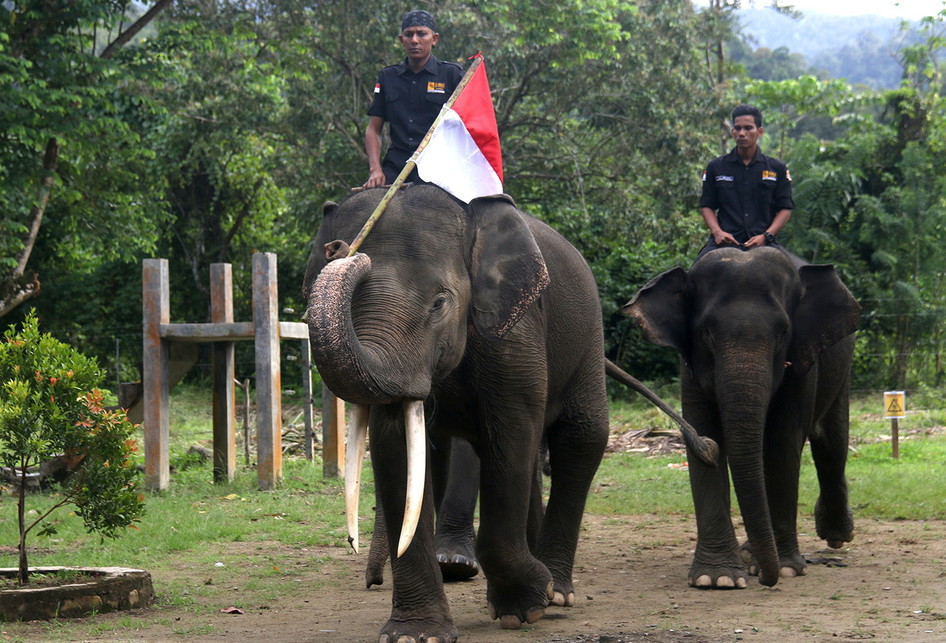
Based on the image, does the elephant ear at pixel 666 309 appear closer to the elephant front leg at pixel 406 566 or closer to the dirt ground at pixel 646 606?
the dirt ground at pixel 646 606

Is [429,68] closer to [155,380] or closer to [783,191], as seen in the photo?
[783,191]

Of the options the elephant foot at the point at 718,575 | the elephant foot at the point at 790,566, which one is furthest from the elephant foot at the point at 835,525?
the elephant foot at the point at 718,575

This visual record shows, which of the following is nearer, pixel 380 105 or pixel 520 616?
pixel 520 616

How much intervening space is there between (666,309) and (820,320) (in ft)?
2.97

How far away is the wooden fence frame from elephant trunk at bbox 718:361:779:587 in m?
5.25

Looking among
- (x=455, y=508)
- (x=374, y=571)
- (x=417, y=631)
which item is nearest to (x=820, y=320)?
(x=455, y=508)

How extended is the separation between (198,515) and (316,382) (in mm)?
11632

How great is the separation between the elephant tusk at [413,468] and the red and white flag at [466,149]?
117cm

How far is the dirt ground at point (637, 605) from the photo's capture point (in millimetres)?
5293

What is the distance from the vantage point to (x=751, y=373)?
6.79 m

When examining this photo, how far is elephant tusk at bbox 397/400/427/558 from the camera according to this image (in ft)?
15.1

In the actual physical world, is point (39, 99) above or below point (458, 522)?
above

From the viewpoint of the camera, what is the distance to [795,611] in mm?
5809

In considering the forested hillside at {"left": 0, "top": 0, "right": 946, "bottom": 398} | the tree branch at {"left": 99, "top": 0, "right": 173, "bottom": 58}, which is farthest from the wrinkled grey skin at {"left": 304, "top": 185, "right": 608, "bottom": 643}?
the tree branch at {"left": 99, "top": 0, "right": 173, "bottom": 58}
